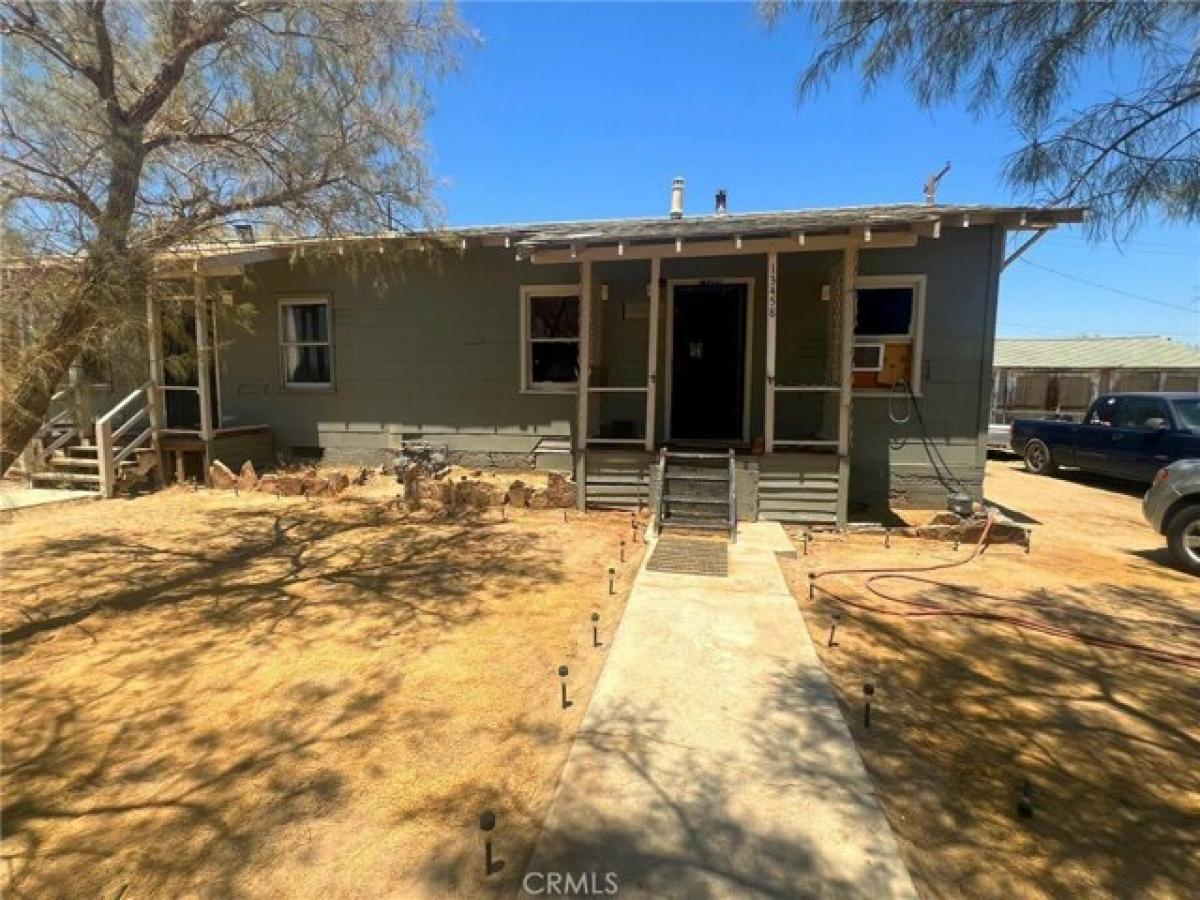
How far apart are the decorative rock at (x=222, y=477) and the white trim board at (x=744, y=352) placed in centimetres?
653

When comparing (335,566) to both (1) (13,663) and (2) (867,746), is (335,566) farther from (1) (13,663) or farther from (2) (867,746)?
(2) (867,746)

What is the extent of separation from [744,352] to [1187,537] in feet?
16.8

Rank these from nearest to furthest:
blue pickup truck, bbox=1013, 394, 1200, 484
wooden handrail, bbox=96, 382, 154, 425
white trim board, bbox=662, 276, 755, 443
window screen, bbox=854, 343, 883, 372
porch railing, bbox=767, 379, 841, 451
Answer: porch railing, bbox=767, 379, 841, 451 < window screen, bbox=854, 343, 883, 372 < wooden handrail, bbox=96, 382, 154, 425 < white trim board, bbox=662, 276, 755, 443 < blue pickup truck, bbox=1013, 394, 1200, 484

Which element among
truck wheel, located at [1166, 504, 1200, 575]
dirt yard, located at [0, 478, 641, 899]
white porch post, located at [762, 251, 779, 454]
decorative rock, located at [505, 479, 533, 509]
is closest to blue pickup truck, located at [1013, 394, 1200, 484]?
truck wheel, located at [1166, 504, 1200, 575]

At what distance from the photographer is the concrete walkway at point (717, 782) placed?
2137mm

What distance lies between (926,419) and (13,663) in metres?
9.20

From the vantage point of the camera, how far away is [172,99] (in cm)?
457

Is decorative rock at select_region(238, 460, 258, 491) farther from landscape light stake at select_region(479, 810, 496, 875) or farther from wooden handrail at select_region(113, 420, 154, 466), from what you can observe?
landscape light stake at select_region(479, 810, 496, 875)

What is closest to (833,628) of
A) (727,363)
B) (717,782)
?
(717,782)

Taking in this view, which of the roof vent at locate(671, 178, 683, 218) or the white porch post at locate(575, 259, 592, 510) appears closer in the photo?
the white porch post at locate(575, 259, 592, 510)

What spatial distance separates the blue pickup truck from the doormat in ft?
24.5

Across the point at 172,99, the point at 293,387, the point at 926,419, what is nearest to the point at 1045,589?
the point at 926,419

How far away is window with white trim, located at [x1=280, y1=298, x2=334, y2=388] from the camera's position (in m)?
10.0

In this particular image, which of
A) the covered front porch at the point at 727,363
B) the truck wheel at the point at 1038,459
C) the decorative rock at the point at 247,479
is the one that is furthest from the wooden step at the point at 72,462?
the truck wheel at the point at 1038,459
